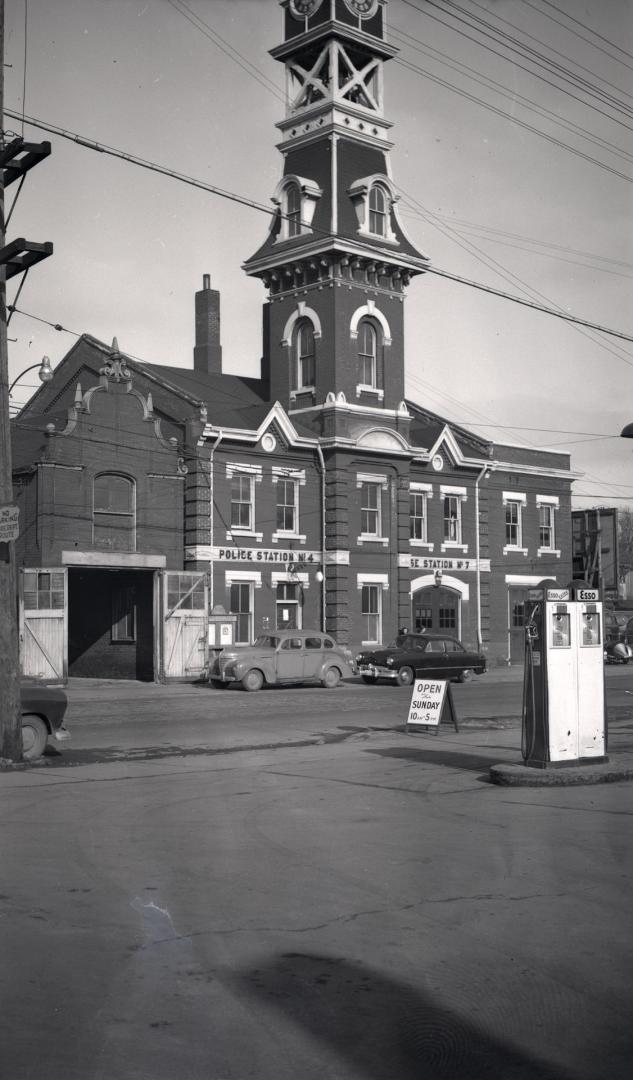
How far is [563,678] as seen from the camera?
14273mm

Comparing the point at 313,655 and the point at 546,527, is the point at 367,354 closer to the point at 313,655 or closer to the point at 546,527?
the point at 546,527

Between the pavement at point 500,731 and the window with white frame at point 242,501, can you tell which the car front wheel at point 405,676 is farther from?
the window with white frame at point 242,501

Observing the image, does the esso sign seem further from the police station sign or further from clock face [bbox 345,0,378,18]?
clock face [bbox 345,0,378,18]

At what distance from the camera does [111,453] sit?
3638 cm

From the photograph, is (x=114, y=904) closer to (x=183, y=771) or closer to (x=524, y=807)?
(x=524, y=807)

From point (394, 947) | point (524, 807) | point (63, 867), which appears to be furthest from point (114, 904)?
point (524, 807)

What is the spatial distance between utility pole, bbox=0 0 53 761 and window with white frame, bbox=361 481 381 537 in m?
26.1

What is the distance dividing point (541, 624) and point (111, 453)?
79.5ft

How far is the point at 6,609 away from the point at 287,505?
81.3 feet

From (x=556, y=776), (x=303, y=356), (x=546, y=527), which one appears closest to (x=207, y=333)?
(x=303, y=356)

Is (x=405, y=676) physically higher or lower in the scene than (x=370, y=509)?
lower

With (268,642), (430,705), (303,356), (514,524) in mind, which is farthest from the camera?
(514,524)

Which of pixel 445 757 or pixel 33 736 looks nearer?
pixel 33 736

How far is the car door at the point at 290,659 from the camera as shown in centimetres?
3256
